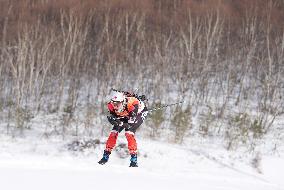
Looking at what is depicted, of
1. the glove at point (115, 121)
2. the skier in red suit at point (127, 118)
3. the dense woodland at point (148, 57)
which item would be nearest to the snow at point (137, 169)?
the skier in red suit at point (127, 118)

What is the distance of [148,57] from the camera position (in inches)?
701

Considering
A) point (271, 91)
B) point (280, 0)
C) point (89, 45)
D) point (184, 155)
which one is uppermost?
point (280, 0)

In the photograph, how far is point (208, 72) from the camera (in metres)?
17.1

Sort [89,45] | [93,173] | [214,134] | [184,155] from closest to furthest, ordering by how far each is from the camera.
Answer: [93,173]
[184,155]
[214,134]
[89,45]

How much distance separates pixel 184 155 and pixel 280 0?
969cm

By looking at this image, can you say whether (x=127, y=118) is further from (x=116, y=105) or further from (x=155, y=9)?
(x=155, y=9)

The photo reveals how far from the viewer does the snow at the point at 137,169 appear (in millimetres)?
7723

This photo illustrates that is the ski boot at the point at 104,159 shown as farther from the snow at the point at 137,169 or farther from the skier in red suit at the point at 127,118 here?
the snow at the point at 137,169

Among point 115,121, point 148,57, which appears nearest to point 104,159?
point 115,121

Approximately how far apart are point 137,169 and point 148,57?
29.5 ft

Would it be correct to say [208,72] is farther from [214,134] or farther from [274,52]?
[214,134]

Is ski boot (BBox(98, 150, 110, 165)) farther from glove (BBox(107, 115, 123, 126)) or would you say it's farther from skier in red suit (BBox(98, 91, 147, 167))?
glove (BBox(107, 115, 123, 126))

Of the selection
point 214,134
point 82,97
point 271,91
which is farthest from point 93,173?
point 271,91

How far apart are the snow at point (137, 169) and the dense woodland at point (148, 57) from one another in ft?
7.48
